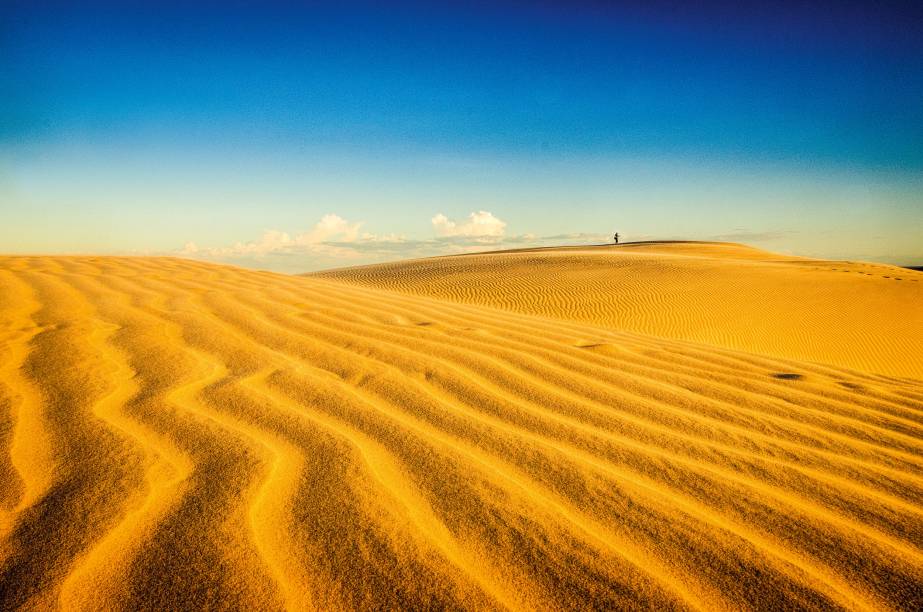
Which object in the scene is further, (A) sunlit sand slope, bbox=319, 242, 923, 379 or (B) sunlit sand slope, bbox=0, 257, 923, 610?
(A) sunlit sand slope, bbox=319, 242, 923, 379

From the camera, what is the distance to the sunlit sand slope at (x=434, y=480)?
1.18m

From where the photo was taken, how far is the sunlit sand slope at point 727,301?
7.89 m

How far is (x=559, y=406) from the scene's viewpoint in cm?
233

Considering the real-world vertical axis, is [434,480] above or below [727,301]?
above

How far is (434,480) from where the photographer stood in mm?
1608

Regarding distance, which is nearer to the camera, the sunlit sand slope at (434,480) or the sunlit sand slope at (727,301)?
the sunlit sand slope at (434,480)

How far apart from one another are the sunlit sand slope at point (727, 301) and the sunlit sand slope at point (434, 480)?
4.76 meters

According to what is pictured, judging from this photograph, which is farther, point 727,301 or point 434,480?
point 727,301

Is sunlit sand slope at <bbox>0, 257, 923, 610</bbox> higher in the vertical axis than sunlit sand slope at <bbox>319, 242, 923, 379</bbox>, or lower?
higher

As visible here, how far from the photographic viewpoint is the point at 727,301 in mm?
10359

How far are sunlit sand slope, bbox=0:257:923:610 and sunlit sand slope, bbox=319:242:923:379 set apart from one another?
4.76 metres

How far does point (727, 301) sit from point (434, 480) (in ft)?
34.9

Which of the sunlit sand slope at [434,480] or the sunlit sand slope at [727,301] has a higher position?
the sunlit sand slope at [434,480]

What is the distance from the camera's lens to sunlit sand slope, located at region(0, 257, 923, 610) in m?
1.18
